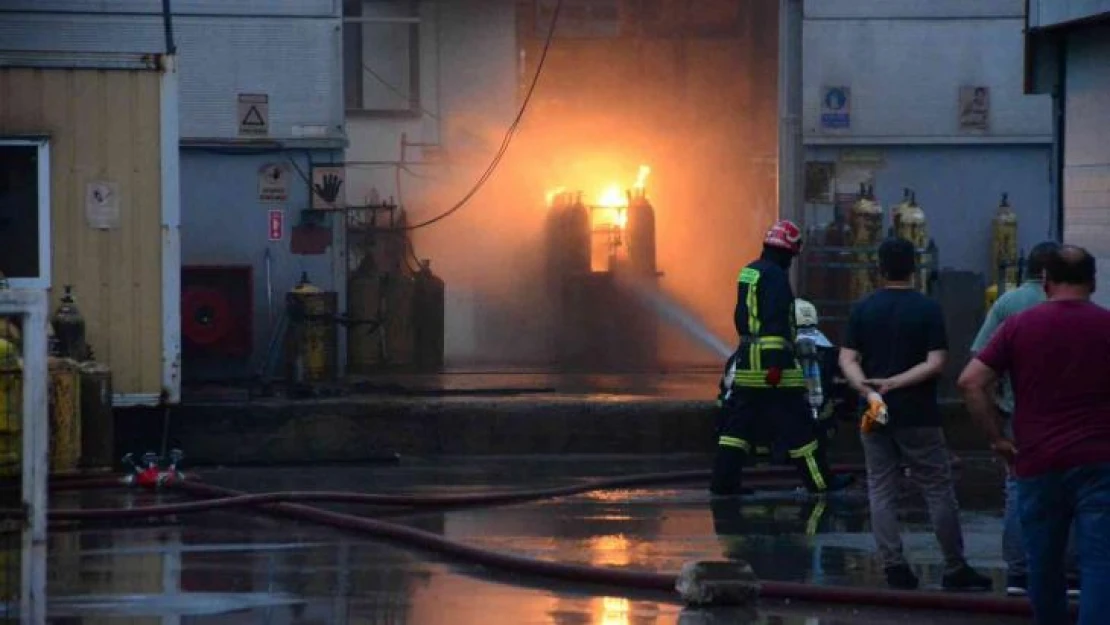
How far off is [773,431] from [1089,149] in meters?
3.25

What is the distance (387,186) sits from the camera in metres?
24.0

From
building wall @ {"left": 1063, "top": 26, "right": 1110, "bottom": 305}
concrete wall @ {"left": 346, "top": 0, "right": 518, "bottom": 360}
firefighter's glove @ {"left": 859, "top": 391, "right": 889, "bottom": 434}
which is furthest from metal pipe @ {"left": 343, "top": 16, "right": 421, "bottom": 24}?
firefighter's glove @ {"left": 859, "top": 391, "right": 889, "bottom": 434}

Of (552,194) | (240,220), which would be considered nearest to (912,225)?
(240,220)

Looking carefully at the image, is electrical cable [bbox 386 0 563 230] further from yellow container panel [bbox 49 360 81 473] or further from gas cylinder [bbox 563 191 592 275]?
yellow container panel [bbox 49 360 81 473]

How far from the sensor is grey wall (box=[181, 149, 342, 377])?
19.0 meters

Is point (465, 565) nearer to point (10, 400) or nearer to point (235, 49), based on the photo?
point (10, 400)

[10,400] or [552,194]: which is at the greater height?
[552,194]

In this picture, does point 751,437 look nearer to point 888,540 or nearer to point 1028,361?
point 888,540

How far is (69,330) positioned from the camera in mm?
14094

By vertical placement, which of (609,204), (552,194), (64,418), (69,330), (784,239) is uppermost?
(552,194)

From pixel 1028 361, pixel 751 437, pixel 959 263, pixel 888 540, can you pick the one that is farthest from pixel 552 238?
pixel 1028 361

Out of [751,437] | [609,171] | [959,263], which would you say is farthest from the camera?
[609,171]

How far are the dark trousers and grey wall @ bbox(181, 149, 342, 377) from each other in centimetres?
772

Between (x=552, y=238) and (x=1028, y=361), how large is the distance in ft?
57.0
